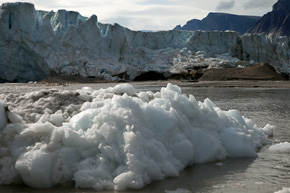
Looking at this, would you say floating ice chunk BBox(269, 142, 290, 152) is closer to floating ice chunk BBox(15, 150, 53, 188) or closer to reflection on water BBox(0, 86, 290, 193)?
reflection on water BBox(0, 86, 290, 193)

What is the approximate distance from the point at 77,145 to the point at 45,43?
101ft

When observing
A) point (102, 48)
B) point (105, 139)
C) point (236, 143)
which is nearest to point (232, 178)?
point (236, 143)

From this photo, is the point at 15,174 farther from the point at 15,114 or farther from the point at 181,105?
the point at 181,105

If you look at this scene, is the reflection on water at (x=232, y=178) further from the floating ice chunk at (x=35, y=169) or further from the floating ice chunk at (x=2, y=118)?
the floating ice chunk at (x=2, y=118)

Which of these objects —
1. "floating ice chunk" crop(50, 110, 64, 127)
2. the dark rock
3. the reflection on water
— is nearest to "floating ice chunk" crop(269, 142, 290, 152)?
the reflection on water

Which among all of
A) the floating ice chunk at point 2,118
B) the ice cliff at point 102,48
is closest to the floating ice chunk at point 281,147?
the floating ice chunk at point 2,118

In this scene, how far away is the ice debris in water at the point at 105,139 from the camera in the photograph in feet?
12.1

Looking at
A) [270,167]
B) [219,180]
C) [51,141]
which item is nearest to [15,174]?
[51,141]

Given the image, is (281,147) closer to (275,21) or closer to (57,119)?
(57,119)

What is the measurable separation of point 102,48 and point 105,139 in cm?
3430

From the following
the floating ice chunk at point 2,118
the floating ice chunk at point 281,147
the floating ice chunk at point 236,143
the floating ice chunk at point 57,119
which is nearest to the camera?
the floating ice chunk at point 2,118

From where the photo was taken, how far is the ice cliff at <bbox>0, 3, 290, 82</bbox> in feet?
103

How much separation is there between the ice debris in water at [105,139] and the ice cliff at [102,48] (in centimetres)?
2871

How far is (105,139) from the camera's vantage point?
13.2 ft
